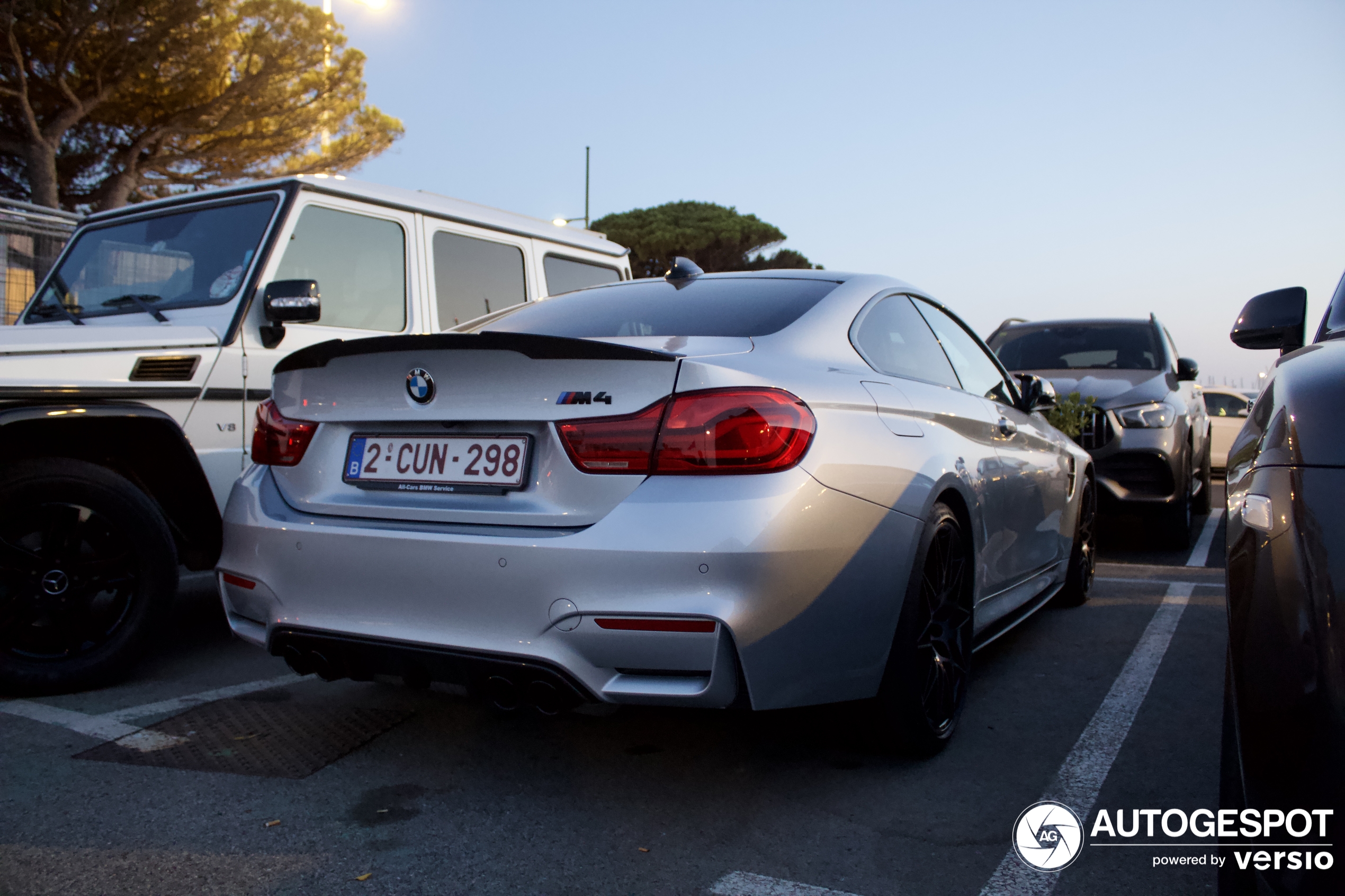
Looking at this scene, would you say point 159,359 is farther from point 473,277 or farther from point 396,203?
point 473,277

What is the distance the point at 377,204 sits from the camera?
496cm

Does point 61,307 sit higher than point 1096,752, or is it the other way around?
point 61,307

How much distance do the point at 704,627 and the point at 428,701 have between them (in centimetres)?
167

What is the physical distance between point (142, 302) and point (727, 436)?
10.9 feet

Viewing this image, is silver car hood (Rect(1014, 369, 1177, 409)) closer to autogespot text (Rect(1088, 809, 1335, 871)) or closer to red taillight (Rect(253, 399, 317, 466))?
autogespot text (Rect(1088, 809, 1335, 871))

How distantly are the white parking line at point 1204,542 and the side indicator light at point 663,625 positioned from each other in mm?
5592

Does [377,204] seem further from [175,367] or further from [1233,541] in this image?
[1233,541]

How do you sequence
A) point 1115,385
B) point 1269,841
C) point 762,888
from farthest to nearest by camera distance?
point 1115,385 → point 762,888 → point 1269,841

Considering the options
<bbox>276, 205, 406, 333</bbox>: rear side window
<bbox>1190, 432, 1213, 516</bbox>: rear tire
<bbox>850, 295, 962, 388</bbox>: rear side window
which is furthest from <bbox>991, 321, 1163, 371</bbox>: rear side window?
<bbox>276, 205, 406, 333</bbox>: rear side window

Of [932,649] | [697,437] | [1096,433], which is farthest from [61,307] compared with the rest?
[1096,433]

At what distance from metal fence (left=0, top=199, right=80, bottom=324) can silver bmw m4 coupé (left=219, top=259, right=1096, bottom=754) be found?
3730mm

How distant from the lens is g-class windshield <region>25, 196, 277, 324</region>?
4.50m

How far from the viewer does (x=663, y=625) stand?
7.72 ft

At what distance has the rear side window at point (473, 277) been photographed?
17.2ft
